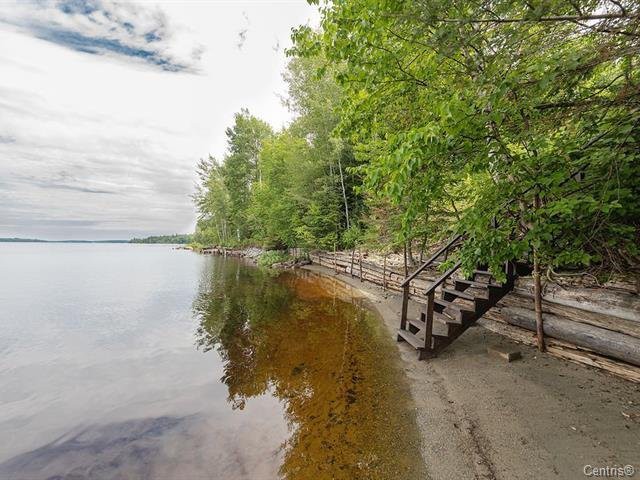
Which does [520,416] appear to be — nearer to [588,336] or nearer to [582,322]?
[588,336]

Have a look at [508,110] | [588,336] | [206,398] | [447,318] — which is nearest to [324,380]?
[206,398]

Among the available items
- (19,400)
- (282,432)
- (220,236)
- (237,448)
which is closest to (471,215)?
(282,432)

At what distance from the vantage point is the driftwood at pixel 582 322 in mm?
4207

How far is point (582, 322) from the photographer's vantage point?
15.8ft

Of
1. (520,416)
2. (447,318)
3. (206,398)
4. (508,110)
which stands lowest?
(206,398)

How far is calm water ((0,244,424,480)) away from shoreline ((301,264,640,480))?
1.31ft

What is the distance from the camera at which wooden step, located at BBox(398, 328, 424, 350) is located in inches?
228

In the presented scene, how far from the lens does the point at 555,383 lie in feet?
14.4

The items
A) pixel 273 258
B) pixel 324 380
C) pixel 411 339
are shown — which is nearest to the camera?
pixel 324 380

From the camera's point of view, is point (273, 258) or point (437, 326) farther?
point (273, 258)

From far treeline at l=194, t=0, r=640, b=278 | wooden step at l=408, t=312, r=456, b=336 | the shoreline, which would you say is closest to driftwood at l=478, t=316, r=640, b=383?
the shoreline

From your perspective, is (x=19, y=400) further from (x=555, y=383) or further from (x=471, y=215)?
(x=555, y=383)

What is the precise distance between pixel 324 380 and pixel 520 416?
3039 millimetres

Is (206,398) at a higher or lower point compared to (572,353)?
lower
